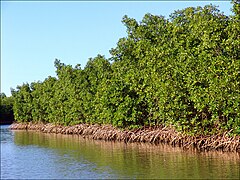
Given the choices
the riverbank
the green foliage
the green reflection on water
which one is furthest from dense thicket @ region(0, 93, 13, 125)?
the green reflection on water

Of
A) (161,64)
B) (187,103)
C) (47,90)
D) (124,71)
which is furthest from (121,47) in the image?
(47,90)

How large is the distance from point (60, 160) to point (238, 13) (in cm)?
1405

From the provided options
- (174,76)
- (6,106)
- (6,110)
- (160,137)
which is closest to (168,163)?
(174,76)

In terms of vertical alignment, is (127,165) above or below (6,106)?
below

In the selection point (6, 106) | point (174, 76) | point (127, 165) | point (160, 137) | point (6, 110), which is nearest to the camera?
point (127, 165)

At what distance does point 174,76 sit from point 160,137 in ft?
21.5

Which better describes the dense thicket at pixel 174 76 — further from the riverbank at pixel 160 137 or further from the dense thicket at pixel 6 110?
the dense thicket at pixel 6 110

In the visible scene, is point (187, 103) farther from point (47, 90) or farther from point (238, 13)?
point (47, 90)

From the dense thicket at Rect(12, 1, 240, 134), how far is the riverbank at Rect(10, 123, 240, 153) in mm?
683

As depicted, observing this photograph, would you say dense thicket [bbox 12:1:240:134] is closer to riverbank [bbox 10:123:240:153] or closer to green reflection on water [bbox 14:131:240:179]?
riverbank [bbox 10:123:240:153]

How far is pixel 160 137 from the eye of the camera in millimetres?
32281

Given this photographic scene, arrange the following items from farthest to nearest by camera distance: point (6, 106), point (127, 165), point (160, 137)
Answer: point (6, 106)
point (160, 137)
point (127, 165)

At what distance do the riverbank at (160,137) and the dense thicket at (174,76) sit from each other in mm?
683

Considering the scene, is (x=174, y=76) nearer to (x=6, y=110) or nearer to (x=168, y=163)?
(x=168, y=163)
